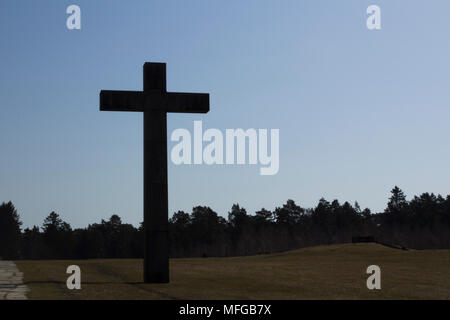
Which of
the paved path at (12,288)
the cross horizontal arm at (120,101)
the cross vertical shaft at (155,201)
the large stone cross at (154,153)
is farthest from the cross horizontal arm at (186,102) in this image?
the paved path at (12,288)

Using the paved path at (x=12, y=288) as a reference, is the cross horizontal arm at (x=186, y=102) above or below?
above

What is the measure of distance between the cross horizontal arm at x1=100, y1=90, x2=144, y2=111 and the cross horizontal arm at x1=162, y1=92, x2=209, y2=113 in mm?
936

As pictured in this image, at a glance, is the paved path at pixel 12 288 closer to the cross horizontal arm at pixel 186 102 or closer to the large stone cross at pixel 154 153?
the large stone cross at pixel 154 153

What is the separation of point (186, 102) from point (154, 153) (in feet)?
7.89

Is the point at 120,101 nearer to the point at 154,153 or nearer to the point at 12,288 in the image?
the point at 154,153

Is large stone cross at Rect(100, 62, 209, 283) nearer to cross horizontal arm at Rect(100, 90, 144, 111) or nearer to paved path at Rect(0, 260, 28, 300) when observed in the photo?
cross horizontal arm at Rect(100, 90, 144, 111)

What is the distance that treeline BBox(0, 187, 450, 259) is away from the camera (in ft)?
408

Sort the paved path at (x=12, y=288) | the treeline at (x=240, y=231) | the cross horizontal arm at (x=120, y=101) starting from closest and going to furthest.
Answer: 1. the paved path at (x=12, y=288)
2. the cross horizontal arm at (x=120, y=101)
3. the treeline at (x=240, y=231)

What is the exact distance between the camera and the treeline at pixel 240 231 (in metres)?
124

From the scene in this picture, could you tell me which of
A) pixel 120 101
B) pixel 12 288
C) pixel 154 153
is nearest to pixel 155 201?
pixel 154 153
